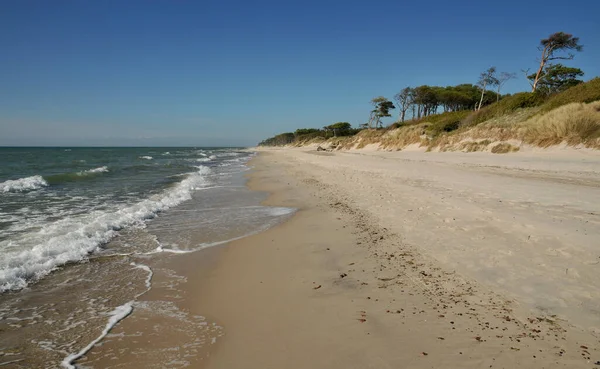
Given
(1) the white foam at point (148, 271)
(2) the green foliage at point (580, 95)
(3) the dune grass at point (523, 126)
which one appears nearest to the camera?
(1) the white foam at point (148, 271)

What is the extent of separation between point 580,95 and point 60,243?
2863 cm

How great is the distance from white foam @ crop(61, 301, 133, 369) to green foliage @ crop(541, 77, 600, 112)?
88.0ft

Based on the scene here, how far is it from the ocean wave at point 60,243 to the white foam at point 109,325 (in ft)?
6.32

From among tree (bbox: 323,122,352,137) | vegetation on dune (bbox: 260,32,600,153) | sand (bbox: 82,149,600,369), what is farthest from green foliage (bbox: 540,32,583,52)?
tree (bbox: 323,122,352,137)

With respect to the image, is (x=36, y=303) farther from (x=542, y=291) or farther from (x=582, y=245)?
(x=582, y=245)

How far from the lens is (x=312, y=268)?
5.07 m

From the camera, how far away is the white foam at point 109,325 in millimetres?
2922

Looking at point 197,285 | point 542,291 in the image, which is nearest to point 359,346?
point 542,291

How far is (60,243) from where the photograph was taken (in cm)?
629

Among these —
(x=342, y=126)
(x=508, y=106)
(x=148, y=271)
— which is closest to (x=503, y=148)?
(x=508, y=106)

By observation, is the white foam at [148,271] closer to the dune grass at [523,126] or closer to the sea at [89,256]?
the sea at [89,256]

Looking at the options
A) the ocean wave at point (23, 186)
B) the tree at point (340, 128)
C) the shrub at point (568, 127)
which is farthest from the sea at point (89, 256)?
the tree at point (340, 128)

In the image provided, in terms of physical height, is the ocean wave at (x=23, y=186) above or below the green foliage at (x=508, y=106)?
below

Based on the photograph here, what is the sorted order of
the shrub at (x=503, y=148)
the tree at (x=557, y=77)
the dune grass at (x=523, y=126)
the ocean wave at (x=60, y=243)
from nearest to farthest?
the ocean wave at (x=60, y=243), the dune grass at (x=523, y=126), the shrub at (x=503, y=148), the tree at (x=557, y=77)
